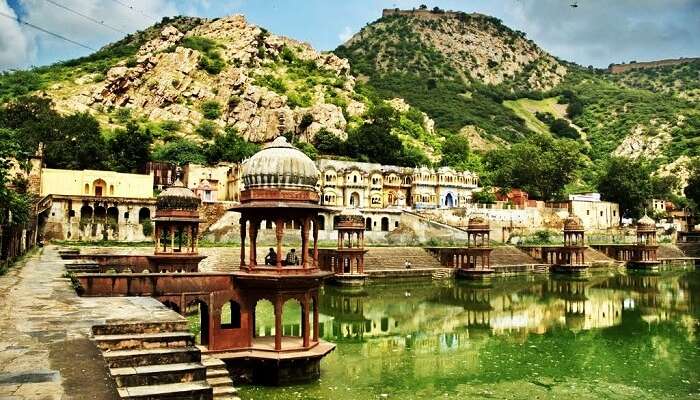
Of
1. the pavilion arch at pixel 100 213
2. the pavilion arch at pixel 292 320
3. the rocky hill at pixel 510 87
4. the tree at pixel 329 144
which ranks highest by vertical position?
the rocky hill at pixel 510 87

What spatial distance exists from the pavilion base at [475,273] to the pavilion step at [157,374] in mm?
37015

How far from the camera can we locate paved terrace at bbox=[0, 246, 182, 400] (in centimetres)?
686

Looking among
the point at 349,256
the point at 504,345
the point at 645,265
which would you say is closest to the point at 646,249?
the point at 645,265

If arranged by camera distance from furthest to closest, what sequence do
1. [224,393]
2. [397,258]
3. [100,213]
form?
[397,258], [100,213], [224,393]

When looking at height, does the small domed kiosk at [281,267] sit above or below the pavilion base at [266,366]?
above

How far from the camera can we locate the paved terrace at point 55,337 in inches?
270

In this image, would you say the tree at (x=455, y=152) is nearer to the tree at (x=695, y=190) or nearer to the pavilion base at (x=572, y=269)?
the tree at (x=695, y=190)

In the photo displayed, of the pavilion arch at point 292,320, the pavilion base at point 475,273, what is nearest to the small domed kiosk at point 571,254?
the pavilion base at point 475,273

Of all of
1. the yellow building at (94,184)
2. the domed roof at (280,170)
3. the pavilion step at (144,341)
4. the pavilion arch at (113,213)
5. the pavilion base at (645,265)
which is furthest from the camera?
the pavilion base at (645,265)

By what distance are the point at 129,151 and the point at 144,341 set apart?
57549 millimetres

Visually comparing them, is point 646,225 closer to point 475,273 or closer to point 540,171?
point 540,171

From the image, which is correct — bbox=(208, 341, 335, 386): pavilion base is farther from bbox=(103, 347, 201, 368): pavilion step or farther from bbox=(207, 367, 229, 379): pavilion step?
bbox=(103, 347, 201, 368): pavilion step

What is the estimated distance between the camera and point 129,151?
6272 cm

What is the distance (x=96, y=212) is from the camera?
143 feet
